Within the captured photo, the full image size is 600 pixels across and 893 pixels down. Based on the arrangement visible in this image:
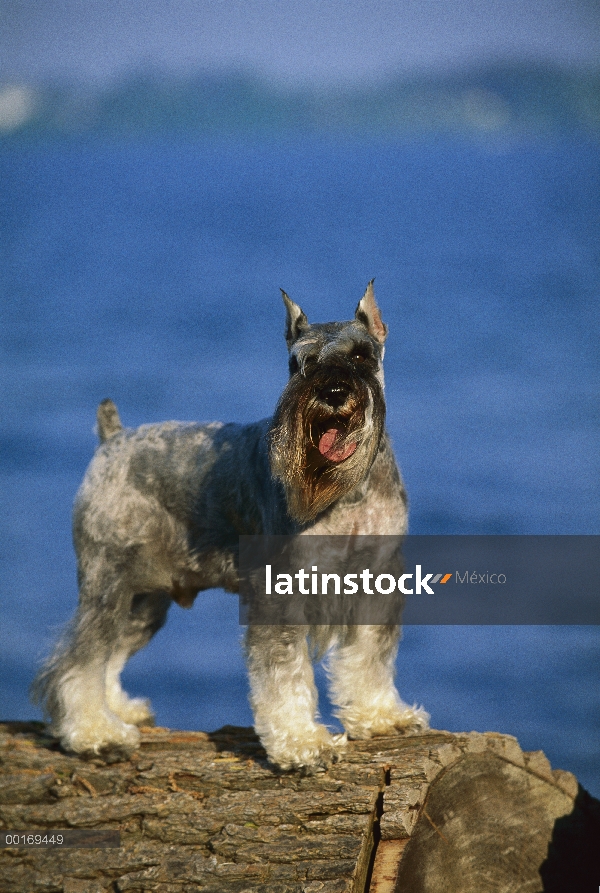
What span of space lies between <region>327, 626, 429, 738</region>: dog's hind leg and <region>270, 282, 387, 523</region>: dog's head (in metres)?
1.04

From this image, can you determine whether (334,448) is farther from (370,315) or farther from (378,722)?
(378,722)

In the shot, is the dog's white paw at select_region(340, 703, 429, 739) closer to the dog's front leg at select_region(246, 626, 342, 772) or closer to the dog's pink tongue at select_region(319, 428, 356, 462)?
the dog's front leg at select_region(246, 626, 342, 772)

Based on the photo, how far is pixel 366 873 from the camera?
6629mm

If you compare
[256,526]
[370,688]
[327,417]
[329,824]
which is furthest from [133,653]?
[327,417]

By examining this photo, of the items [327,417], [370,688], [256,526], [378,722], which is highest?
[327,417]

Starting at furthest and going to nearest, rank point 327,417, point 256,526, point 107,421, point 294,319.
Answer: point 107,421 → point 256,526 → point 294,319 → point 327,417

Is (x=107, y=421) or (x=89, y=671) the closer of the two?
(x=89, y=671)

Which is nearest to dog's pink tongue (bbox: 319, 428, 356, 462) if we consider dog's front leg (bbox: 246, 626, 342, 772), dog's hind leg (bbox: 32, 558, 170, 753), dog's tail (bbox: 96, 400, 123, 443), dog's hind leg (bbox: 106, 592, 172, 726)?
dog's front leg (bbox: 246, 626, 342, 772)

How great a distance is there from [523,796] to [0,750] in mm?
3217

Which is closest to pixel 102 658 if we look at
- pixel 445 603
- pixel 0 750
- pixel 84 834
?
pixel 0 750

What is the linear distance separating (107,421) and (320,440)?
6.88 feet

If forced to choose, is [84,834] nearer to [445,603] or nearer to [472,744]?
[472,744]

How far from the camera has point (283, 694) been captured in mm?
7426

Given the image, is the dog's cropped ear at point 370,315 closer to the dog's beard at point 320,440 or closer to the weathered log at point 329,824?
the dog's beard at point 320,440
